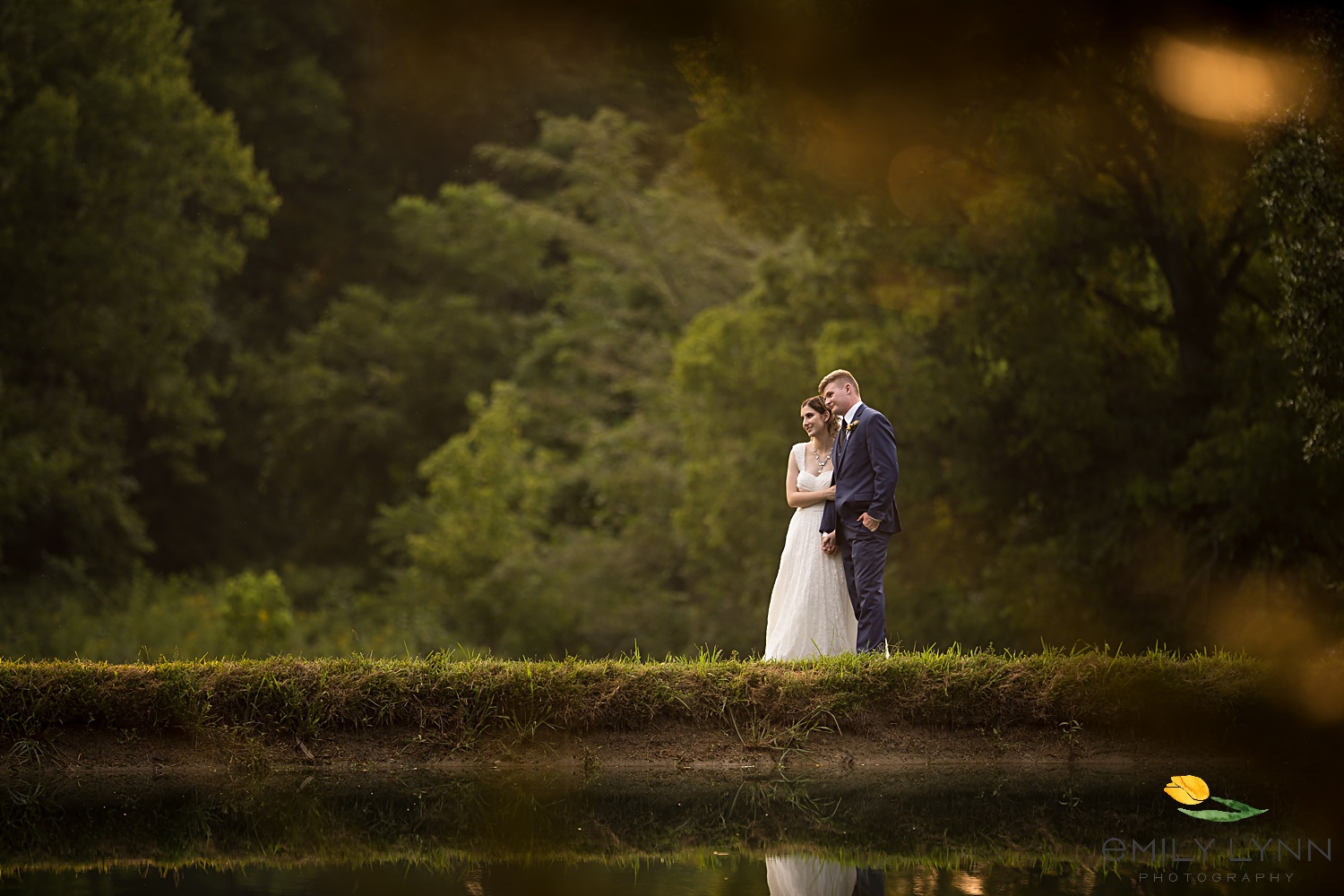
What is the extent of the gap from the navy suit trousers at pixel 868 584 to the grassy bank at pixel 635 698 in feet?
2.88

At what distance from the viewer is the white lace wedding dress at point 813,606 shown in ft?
28.5

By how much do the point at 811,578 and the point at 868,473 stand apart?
75 cm

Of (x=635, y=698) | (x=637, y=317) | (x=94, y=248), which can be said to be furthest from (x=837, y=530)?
(x=94, y=248)

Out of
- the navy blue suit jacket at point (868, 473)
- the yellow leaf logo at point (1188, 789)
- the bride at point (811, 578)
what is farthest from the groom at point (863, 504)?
the yellow leaf logo at point (1188, 789)

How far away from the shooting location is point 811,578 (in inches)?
344

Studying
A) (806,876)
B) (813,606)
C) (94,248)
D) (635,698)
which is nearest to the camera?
(806,876)

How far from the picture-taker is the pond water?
4980mm

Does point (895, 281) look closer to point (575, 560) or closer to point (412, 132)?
point (575, 560)

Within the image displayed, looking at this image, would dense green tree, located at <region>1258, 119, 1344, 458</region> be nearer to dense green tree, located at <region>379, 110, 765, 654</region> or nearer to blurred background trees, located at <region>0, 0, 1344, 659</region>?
blurred background trees, located at <region>0, 0, 1344, 659</region>

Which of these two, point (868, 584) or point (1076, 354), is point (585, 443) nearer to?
point (1076, 354)

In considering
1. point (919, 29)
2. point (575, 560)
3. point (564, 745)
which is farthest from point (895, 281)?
point (564, 745)

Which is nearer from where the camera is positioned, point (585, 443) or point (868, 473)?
A: point (868, 473)

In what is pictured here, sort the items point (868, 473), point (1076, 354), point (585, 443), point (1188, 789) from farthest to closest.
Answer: point (585, 443) → point (1076, 354) → point (868, 473) → point (1188, 789)

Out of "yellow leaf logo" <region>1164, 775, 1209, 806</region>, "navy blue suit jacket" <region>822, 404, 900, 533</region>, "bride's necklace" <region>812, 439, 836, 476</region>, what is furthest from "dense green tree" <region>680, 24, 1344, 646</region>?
"yellow leaf logo" <region>1164, 775, 1209, 806</region>
